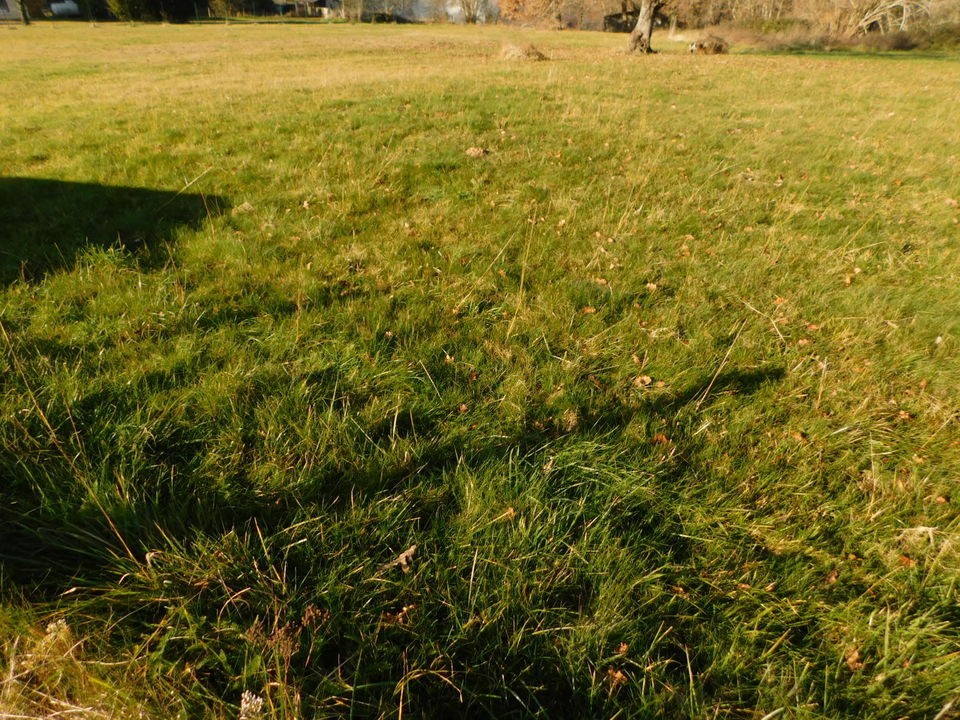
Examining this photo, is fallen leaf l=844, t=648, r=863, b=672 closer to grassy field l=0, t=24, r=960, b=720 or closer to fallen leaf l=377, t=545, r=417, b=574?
grassy field l=0, t=24, r=960, b=720

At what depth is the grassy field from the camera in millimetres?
1607

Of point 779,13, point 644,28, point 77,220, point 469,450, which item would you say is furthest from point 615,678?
point 779,13

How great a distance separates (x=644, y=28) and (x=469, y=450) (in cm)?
3162

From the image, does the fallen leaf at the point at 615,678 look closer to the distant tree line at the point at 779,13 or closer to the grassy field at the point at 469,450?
the grassy field at the point at 469,450

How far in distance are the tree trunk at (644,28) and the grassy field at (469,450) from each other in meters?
26.3

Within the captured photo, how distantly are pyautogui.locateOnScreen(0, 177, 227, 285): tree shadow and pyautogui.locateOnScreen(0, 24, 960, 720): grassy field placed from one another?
0.14ft

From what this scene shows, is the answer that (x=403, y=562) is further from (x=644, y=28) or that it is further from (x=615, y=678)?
(x=644, y=28)

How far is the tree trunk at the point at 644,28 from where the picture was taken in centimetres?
2642

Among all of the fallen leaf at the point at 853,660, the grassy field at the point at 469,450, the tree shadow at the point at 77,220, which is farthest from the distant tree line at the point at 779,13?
the fallen leaf at the point at 853,660

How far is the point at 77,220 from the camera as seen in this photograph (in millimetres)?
4746

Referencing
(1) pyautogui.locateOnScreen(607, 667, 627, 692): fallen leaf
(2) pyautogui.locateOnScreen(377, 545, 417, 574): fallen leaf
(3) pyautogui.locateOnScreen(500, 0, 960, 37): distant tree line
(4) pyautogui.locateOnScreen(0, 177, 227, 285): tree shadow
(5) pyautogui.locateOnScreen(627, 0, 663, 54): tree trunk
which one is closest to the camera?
(1) pyautogui.locateOnScreen(607, 667, 627, 692): fallen leaf

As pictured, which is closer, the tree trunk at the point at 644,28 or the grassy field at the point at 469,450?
the grassy field at the point at 469,450

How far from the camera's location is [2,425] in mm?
2277

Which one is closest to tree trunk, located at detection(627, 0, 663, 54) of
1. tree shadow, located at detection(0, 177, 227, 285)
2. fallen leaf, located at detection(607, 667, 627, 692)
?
tree shadow, located at detection(0, 177, 227, 285)
